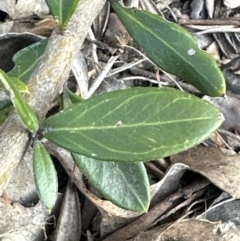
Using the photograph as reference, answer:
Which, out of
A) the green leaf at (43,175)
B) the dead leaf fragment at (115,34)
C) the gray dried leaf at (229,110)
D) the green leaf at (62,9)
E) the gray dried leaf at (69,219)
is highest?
the green leaf at (62,9)

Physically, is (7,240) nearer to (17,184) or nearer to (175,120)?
(17,184)

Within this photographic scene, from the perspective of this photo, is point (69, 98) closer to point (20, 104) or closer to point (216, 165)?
point (20, 104)

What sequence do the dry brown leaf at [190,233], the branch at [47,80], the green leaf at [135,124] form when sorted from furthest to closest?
the dry brown leaf at [190,233] → the branch at [47,80] → the green leaf at [135,124]

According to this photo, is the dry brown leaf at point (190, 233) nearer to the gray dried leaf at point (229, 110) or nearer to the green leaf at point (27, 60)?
the gray dried leaf at point (229, 110)

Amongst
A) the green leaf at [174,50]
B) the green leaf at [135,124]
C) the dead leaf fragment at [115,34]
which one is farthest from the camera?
the dead leaf fragment at [115,34]

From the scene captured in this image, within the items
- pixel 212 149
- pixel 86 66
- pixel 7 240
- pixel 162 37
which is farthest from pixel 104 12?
pixel 7 240

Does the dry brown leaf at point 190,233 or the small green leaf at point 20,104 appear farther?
the dry brown leaf at point 190,233

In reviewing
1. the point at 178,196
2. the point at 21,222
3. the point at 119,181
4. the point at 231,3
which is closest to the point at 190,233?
the point at 178,196

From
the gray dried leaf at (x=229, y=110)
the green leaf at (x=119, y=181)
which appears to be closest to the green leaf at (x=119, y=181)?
the green leaf at (x=119, y=181)
